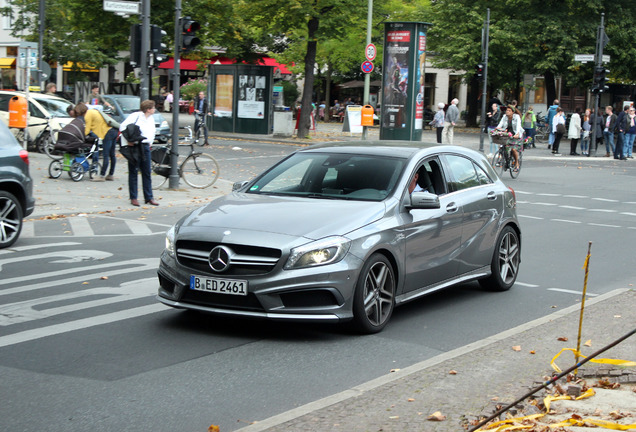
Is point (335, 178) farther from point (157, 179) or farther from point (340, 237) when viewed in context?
point (157, 179)

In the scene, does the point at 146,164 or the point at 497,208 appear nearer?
the point at 497,208

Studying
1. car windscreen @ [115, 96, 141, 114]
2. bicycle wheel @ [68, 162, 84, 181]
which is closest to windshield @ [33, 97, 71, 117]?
car windscreen @ [115, 96, 141, 114]

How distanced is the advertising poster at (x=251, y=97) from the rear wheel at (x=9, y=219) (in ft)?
86.2

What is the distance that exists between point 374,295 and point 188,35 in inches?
468

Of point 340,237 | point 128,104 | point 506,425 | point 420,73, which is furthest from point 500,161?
point 506,425

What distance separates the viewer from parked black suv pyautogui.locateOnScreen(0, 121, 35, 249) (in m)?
11.1

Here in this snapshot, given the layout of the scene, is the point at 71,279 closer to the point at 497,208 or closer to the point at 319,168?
the point at 319,168

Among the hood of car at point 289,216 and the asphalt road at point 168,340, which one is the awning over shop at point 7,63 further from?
the hood of car at point 289,216

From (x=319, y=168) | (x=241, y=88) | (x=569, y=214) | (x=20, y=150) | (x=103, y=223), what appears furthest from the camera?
(x=241, y=88)

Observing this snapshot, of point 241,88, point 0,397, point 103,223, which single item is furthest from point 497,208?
point 241,88

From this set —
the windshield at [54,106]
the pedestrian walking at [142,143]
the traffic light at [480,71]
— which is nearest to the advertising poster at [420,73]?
the traffic light at [480,71]

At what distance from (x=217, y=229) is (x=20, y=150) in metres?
5.60

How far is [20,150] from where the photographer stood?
452 inches

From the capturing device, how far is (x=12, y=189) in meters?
11.5
